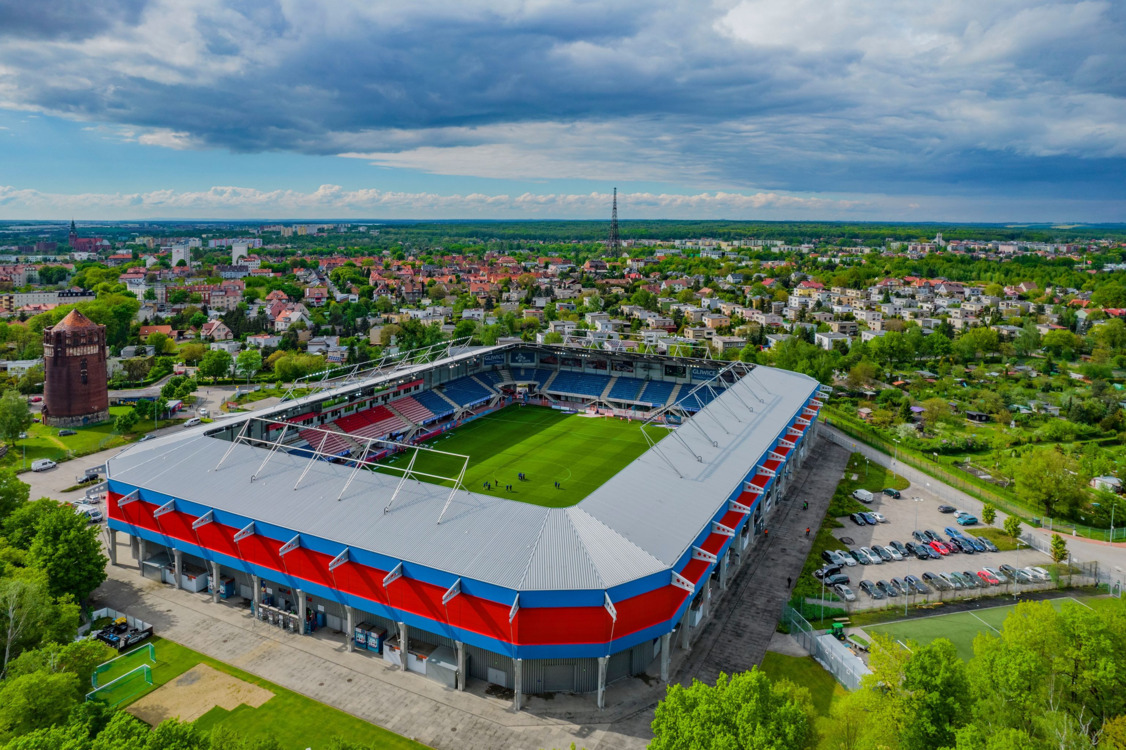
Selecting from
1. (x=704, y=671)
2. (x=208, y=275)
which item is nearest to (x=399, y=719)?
(x=704, y=671)

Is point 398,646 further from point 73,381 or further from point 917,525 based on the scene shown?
point 73,381

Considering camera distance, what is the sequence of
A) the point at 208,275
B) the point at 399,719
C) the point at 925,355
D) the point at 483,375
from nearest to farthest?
the point at 399,719
the point at 483,375
the point at 925,355
the point at 208,275

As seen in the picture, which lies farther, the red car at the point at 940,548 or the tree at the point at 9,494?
the red car at the point at 940,548

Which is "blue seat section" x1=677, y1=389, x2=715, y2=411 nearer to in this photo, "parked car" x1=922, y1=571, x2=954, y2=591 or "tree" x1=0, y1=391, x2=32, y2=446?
"parked car" x1=922, y1=571, x2=954, y2=591

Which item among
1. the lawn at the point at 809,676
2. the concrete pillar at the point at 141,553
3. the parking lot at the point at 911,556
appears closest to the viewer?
the lawn at the point at 809,676

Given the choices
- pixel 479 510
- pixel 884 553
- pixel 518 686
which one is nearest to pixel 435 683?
pixel 518 686

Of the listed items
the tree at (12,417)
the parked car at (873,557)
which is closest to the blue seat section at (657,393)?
the parked car at (873,557)

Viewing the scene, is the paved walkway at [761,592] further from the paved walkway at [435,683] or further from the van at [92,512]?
the van at [92,512]
